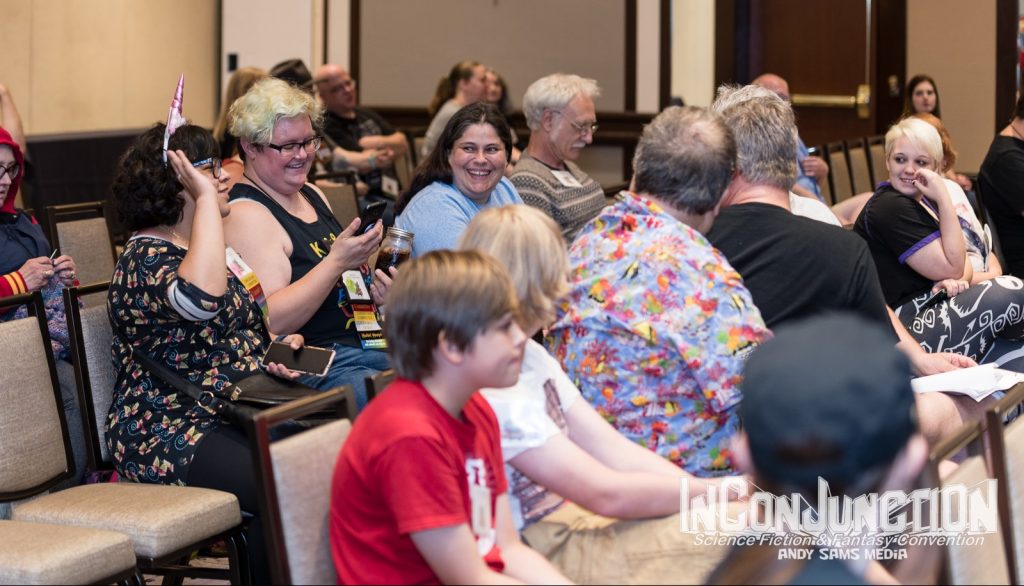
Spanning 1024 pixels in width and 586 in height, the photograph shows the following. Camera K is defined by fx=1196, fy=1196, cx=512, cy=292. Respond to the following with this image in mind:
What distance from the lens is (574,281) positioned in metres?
2.29

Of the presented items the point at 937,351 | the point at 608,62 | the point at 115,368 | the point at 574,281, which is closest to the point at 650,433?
the point at 574,281

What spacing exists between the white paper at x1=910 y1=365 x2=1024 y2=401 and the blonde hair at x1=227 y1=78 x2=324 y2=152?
181 cm

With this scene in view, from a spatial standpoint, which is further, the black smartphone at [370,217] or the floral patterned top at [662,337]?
the black smartphone at [370,217]

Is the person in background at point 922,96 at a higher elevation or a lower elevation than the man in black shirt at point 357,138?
higher

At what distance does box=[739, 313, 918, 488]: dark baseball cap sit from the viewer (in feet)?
3.90

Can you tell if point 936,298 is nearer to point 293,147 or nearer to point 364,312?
point 364,312

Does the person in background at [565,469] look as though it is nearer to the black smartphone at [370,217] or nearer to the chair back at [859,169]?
the black smartphone at [370,217]

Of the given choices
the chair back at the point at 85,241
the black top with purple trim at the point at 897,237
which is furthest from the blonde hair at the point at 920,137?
the chair back at the point at 85,241

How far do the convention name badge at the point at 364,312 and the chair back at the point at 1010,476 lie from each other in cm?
172

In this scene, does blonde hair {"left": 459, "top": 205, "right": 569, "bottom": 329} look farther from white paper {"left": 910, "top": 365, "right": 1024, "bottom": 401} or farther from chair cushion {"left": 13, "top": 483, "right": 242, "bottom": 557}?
white paper {"left": 910, "top": 365, "right": 1024, "bottom": 401}

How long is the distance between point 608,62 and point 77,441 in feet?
21.2

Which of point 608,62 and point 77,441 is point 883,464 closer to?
point 77,441

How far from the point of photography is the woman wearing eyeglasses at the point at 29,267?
10.3 ft

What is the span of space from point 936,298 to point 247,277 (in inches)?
80.6
